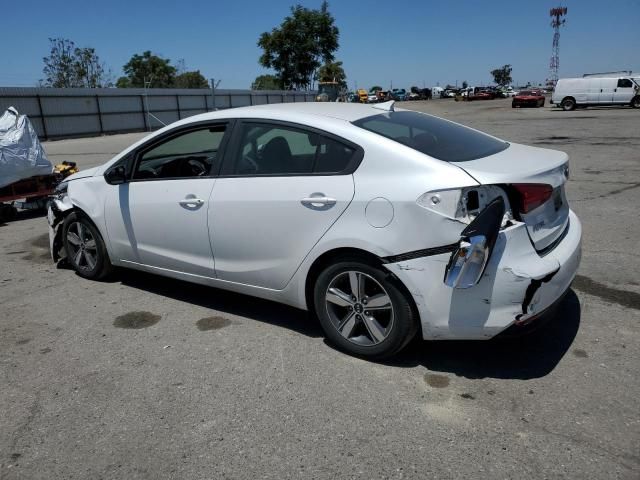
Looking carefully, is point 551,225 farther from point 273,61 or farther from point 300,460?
point 273,61

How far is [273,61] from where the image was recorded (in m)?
63.5

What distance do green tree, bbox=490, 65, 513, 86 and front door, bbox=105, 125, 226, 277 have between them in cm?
13626

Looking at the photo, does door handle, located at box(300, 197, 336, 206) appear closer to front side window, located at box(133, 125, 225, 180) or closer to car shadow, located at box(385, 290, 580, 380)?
front side window, located at box(133, 125, 225, 180)

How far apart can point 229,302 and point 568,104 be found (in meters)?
37.9

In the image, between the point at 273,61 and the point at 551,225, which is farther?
the point at 273,61

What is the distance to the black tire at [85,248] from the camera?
4973 millimetres

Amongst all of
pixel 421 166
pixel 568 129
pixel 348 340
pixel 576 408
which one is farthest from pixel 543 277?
pixel 568 129

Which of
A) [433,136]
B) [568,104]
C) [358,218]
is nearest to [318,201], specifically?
[358,218]

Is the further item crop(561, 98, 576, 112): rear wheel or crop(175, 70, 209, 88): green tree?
crop(175, 70, 209, 88): green tree

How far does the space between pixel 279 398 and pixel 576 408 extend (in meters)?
1.60

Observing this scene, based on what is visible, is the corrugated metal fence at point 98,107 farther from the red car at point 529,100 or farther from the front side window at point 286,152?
the red car at point 529,100

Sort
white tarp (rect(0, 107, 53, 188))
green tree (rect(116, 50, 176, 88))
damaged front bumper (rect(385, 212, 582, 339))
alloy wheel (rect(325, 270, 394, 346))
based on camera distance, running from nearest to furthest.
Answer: damaged front bumper (rect(385, 212, 582, 339)) < alloy wheel (rect(325, 270, 394, 346)) < white tarp (rect(0, 107, 53, 188)) < green tree (rect(116, 50, 176, 88))

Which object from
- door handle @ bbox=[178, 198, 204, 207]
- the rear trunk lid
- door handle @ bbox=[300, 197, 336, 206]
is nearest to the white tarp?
door handle @ bbox=[178, 198, 204, 207]

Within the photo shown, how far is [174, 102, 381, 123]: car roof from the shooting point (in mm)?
3773
